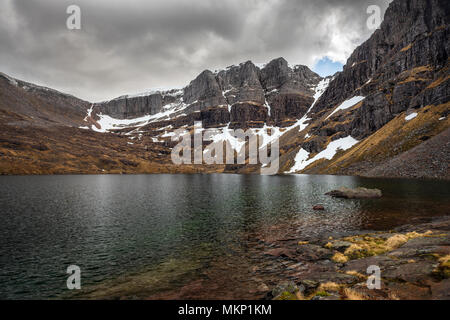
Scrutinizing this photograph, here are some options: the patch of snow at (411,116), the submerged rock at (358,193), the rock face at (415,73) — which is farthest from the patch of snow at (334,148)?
the submerged rock at (358,193)

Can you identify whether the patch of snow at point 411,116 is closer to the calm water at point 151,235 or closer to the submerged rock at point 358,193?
the calm water at point 151,235

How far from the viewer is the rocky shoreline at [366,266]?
1398 centimetres

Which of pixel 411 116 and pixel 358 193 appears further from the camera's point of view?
pixel 411 116

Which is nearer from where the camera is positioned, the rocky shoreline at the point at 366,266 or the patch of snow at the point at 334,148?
the rocky shoreline at the point at 366,266

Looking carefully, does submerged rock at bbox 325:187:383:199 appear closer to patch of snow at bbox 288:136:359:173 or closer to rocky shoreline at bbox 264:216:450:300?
rocky shoreline at bbox 264:216:450:300

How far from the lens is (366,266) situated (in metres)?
19.4

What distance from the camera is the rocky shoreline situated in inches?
551

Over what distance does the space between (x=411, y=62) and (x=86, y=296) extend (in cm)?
24461

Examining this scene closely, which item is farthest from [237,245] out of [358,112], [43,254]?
[358,112]

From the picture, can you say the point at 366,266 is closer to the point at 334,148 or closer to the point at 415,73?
the point at 334,148

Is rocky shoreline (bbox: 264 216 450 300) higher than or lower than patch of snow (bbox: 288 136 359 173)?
lower

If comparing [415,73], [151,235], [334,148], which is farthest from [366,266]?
[415,73]

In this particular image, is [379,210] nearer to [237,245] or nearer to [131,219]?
[237,245]

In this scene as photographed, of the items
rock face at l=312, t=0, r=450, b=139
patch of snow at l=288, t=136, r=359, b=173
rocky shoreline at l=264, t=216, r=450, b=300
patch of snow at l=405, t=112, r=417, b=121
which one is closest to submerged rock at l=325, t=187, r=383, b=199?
rocky shoreline at l=264, t=216, r=450, b=300
